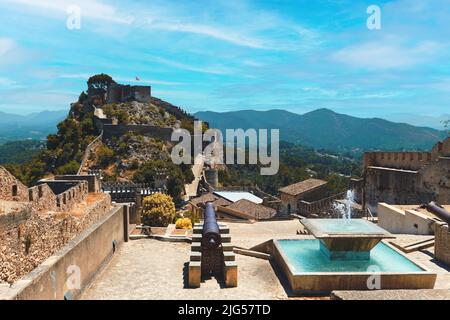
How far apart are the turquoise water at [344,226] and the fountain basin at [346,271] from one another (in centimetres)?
80

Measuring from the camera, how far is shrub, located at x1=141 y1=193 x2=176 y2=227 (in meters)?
27.9

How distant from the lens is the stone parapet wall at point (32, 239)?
8406 millimetres

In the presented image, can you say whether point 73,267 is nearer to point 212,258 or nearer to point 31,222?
point 31,222

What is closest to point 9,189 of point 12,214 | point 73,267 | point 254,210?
Result: point 12,214

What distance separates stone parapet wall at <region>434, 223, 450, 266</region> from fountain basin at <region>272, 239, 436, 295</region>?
3.96 feet

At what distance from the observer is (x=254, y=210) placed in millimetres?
32375

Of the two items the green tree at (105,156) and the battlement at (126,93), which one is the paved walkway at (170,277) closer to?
the green tree at (105,156)

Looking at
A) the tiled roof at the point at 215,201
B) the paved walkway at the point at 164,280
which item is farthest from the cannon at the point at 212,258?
the tiled roof at the point at 215,201

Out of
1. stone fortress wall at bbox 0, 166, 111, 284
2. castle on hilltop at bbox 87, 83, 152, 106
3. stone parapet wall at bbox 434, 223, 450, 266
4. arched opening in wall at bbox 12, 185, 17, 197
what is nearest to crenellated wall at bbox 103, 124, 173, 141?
castle on hilltop at bbox 87, 83, 152, 106

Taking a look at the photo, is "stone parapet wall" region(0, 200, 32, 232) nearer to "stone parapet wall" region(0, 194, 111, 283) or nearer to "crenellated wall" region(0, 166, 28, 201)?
"stone parapet wall" region(0, 194, 111, 283)
